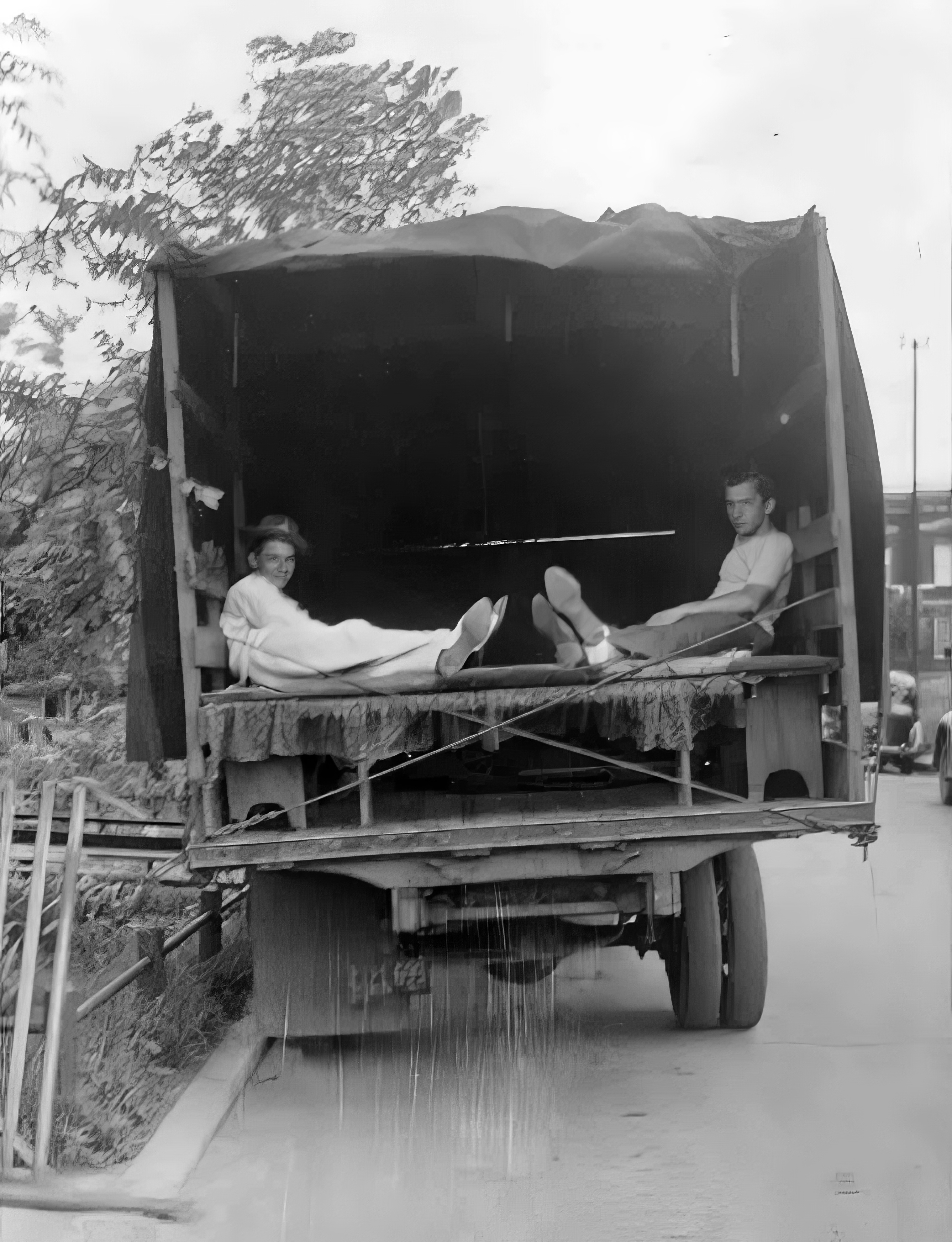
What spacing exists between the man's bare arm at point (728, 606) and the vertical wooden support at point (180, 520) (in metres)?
2.08

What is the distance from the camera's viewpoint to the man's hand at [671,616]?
604cm

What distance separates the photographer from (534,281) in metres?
6.05

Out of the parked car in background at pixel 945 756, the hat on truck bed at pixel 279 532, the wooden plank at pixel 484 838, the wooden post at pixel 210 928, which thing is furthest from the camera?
the parked car in background at pixel 945 756

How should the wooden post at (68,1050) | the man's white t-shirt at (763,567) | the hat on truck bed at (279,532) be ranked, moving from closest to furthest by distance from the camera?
the wooden post at (68,1050) < the man's white t-shirt at (763,567) < the hat on truck bed at (279,532)

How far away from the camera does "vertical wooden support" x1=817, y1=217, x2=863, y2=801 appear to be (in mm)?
5156

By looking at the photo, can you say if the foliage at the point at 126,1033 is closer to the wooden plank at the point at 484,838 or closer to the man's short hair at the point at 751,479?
the wooden plank at the point at 484,838

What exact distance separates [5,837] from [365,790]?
1.37m

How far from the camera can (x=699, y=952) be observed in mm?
6055

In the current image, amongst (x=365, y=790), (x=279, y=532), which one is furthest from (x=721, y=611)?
(x=279, y=532)

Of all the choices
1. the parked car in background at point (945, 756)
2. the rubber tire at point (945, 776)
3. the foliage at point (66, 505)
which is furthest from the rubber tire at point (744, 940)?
the rubber tire at point (945, 776)

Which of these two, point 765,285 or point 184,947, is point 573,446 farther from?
point 184,947

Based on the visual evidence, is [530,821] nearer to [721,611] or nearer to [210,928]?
[721,611]

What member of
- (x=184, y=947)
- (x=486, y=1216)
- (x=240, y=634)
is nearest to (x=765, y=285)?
(x=240, y=634)

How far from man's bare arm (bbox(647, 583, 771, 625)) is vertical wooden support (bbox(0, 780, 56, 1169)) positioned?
2869 millimetres
